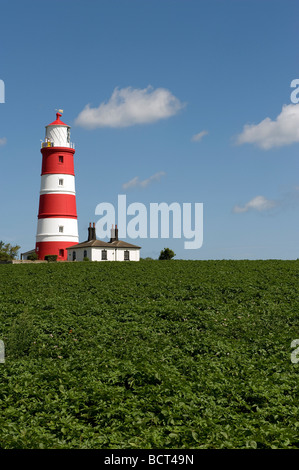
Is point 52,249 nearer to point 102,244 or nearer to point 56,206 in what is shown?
point 56,206

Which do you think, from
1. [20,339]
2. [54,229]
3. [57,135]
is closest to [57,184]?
[54,229]

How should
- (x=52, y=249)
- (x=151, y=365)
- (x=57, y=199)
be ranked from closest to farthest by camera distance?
1. (x=151, y=365)
2. (x=57, y=199)
3. (x=52, y=249)

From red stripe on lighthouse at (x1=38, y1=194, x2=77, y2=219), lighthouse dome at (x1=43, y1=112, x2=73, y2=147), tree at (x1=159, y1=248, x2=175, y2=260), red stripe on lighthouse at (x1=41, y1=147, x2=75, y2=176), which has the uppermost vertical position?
lighthouse dome at (x1=43, y1=112, x2=73, y2=147)

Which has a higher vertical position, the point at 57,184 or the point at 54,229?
the point at 57,184

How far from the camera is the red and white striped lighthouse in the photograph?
51.6 meters

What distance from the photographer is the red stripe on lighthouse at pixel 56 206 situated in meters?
51.5

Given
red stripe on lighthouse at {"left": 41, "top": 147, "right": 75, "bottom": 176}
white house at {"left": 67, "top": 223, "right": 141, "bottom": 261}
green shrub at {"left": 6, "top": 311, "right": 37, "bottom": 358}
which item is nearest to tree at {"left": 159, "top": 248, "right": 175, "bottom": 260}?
white house at {"left": 67, "top": 223, "right": 141, "bottom": 261}

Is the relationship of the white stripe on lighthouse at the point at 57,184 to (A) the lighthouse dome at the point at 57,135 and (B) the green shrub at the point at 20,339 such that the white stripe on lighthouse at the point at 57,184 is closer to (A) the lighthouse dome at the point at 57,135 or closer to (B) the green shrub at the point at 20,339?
(A) the lighthouse dome at the point at 57,135

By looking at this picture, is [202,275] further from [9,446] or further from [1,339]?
[9,446]

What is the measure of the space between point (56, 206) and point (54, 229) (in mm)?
2584

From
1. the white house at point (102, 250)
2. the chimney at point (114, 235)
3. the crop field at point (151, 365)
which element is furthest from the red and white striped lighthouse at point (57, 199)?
the crop field at point (151, 365)

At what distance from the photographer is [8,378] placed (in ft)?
36.5

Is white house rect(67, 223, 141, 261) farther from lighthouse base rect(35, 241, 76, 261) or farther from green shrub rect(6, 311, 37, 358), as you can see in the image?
green shrub rect(6, 311, 37, 358)

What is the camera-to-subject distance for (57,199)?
51625 millimetres
